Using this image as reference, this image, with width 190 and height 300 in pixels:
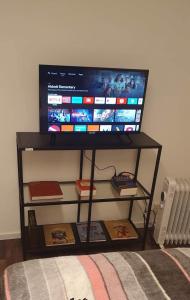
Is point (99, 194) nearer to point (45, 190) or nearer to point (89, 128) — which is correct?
point (45, 190)

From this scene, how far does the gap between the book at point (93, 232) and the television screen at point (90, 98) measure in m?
0.92

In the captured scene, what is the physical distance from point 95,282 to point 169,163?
1.64m

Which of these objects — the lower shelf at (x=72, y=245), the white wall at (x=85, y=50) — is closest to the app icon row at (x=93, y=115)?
the white wall at (x=85, y=50)

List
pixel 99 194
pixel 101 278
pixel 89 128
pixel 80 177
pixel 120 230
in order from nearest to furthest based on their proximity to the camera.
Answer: pixel 101 278 → pixel 89 128 → pixel 99 194 → pixel 80 177 → pixel 120 230

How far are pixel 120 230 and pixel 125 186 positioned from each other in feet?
1.61

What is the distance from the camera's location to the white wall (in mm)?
1914

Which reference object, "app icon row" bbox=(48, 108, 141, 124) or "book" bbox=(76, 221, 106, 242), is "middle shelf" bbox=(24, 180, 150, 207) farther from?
"app icon row" bbox=(48, 108, 141, 124)

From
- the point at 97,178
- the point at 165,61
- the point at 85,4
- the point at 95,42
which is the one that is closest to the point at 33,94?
the point at 95,42

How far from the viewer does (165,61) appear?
222 centimetres

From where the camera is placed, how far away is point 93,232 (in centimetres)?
242

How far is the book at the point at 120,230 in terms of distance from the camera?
2.42 m

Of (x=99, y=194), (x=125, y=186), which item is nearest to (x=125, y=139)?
(x=125, y=186)

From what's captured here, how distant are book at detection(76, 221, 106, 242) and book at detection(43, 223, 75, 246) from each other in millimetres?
79

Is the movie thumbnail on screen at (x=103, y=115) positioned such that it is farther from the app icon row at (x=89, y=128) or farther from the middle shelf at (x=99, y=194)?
the middle shelf at (x=99, y=194)
